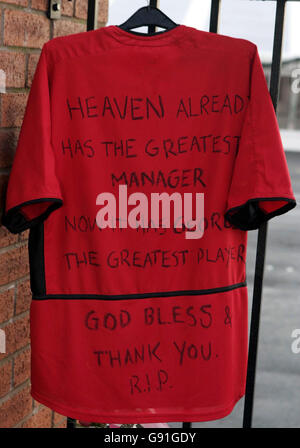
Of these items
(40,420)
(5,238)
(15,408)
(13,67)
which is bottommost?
(40,420)

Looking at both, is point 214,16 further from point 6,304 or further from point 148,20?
point 6,304

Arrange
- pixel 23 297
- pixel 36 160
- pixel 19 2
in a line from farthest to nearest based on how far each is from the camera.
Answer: pixel 23 297 → pixel 19 2 → pixel 36 160

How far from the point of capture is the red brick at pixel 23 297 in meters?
1.81

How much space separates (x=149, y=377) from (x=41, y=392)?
31 centimetres

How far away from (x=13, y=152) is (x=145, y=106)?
42 cm

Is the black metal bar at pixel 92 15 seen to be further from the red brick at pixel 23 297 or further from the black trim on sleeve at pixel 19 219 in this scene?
the red brick at pixel 23 297

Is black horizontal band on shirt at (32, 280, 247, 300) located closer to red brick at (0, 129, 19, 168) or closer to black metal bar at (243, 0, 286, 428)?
black metal bar at (243, 0, 286, 428)

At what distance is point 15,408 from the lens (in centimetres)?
187

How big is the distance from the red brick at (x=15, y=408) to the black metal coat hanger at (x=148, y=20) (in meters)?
1.17

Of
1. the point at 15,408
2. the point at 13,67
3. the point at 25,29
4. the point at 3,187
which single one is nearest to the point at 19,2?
the point at 25,29

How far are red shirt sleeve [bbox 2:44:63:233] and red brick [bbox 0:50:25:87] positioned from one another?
0.14 metres

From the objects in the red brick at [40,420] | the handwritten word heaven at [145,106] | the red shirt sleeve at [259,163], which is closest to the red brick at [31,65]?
the handwritten word heaven at [145,106]
